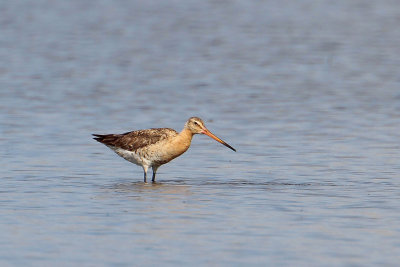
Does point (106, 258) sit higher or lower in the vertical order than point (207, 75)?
lower

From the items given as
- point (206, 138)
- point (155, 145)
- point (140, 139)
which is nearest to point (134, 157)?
point (140, 139)

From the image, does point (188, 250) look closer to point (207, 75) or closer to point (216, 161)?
point (216, 161)

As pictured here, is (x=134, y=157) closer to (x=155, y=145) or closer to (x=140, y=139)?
(x=140, y=139)

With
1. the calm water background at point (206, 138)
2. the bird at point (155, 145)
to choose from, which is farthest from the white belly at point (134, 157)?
the calm water background at point (206, 138)

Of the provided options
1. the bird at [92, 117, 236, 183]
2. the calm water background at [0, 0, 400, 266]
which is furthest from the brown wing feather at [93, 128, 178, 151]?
the calm water background at [0, 0, 400, 266]

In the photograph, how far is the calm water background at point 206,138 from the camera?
10969 millimetres

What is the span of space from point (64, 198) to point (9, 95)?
1102cm

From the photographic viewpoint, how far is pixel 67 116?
21359mm

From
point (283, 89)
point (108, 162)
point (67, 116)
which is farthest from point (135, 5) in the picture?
point (108, 162)

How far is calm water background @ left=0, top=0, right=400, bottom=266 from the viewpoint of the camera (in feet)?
36.0

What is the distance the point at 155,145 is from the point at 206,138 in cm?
383

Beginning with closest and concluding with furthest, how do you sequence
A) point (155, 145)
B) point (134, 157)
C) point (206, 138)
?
point (155, 145) < point (134, 157) < point (206, 138)

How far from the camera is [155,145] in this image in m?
15.7

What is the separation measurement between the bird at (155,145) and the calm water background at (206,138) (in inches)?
15.7
